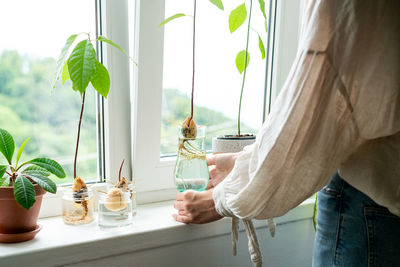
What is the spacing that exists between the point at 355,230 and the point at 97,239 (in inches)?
24.0

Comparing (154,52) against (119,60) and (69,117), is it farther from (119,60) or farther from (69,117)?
(69,117)

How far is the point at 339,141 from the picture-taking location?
629 millimetres

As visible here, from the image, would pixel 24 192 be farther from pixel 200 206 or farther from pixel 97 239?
pixel 200 206

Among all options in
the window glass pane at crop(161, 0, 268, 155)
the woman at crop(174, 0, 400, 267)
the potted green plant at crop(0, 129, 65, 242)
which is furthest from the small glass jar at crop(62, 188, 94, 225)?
the woman at crop(174, 0, 400, 267)

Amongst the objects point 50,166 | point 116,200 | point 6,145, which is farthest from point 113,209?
point 6,145

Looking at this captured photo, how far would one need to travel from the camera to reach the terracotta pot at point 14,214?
91 centimetres

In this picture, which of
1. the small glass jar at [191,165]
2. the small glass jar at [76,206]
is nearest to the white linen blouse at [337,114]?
the small glass jar at [191,165]

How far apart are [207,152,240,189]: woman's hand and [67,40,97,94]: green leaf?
39cm

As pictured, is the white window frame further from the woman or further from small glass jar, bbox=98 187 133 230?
the woman

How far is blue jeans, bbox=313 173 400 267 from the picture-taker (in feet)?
2.33

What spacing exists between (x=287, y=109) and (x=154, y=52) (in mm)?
668

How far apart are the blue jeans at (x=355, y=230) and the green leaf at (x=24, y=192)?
0.63 m

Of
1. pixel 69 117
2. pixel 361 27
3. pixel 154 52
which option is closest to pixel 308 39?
pixel 361 27

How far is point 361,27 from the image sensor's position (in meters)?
0.58
